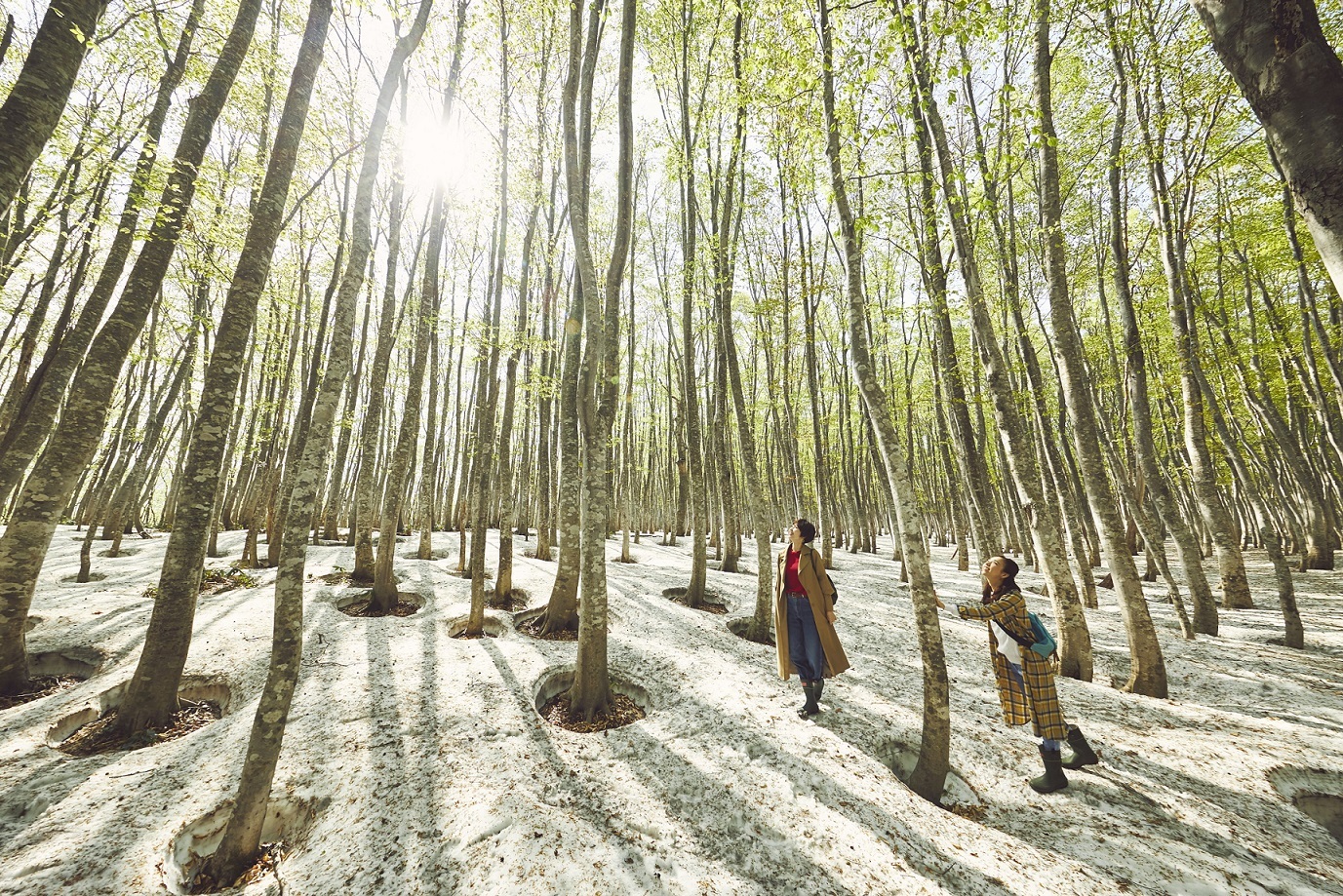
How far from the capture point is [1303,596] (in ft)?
33.3

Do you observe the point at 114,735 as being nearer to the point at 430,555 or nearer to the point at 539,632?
the point at 539,632

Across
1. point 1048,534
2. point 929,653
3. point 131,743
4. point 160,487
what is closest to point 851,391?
point 1048,534

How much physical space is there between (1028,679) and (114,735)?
30.4 feet

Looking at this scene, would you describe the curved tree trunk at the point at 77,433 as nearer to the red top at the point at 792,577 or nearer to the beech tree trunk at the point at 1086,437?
the red top at the point at 792,577

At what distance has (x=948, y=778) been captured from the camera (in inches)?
176

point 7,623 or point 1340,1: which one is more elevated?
point 1340,1

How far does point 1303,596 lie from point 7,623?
Answer: 2269 cm

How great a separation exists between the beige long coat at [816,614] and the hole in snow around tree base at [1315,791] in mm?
4088

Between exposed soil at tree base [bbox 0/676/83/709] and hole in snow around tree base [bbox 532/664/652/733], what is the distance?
5.59 metres

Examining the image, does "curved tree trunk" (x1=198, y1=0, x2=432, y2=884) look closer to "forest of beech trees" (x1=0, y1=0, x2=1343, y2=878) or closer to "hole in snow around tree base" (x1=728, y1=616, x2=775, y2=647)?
"forest of beech trees" (x1=0, y1=0, x2=1343, y2=878)

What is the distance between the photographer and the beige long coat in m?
5.28

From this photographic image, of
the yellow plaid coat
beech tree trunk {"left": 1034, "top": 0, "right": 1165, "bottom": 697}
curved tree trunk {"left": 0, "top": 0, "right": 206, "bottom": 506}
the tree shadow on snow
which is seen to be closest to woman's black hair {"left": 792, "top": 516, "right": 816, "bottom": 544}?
the yellow plaid coat

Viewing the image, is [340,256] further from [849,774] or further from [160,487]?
[160,487]

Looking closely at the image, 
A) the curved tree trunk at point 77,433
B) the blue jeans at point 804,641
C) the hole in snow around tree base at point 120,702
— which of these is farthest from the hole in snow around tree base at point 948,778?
the curved tree trunk at point 77,433
